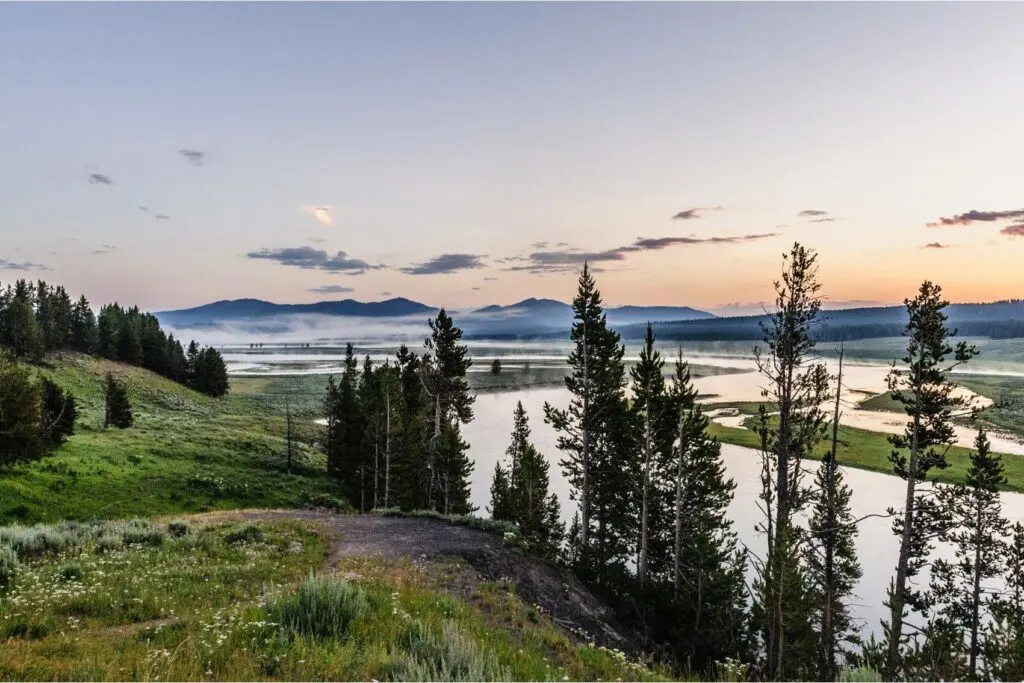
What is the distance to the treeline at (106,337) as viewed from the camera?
→ 96181 mm

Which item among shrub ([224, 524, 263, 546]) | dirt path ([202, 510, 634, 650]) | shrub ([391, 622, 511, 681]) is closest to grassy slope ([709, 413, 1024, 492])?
dirt path ([202, 510, 634, 650])

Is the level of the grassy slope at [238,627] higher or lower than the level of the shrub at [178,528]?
higher

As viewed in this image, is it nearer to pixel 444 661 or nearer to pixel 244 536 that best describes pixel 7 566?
pixel 244 536

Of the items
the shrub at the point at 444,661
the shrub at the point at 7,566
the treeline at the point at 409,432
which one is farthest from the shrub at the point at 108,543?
the treeline at the point at 409,432

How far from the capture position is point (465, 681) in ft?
19.7

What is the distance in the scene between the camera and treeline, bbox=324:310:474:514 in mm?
41375

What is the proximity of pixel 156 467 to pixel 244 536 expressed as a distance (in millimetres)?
31720

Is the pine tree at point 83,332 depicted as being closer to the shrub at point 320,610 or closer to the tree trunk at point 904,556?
the shrub at point 320,610

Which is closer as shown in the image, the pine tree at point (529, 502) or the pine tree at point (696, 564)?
the pine tree at point (696, 564)

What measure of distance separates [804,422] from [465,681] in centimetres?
1802

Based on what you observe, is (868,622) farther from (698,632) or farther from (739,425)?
(739,425)

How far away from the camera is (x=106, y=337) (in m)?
110

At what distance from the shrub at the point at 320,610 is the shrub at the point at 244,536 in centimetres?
1216

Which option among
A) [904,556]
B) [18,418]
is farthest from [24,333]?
[904,556]
